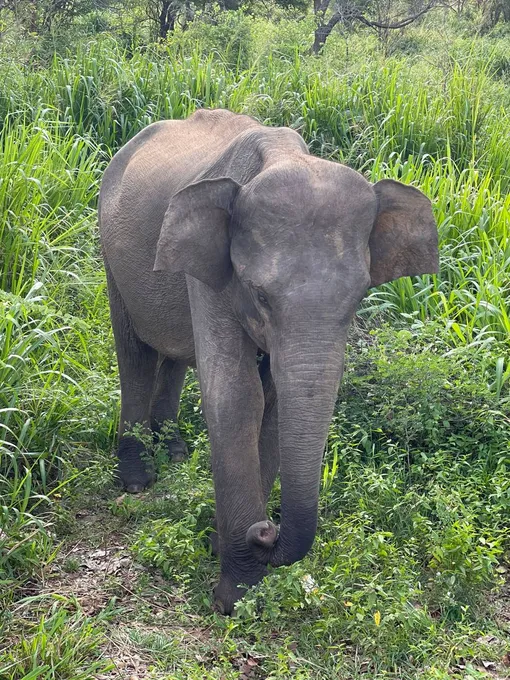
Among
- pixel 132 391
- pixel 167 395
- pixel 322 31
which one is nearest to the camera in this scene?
pixel 132 391

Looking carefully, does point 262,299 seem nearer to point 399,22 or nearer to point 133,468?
point 133,468

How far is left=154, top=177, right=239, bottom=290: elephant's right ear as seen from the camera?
3258 millimetres

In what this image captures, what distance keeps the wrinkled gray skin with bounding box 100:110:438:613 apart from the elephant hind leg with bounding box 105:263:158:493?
5.8 inches

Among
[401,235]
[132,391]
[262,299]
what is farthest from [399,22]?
[262,299]

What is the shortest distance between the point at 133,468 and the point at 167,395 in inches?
19.7

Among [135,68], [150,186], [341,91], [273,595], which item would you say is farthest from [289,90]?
[273,595]

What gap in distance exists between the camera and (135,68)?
849cm

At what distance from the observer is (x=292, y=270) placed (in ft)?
9.94

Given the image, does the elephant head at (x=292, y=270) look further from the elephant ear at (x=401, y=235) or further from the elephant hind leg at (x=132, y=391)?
the elephant hind leg at (x=132, y=391)

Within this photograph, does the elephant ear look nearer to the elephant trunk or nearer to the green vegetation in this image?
the elephant trunk

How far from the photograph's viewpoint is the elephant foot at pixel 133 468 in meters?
4.79

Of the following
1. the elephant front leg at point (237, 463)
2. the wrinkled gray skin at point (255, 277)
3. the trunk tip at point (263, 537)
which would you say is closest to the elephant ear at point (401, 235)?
the wrinkled gray skin at point (255, 277)

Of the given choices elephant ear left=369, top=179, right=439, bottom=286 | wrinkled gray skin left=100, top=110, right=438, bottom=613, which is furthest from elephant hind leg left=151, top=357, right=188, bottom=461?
elephant ear left=369, top=179, right=439, bottom=286

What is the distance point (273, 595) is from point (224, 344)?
94cm
